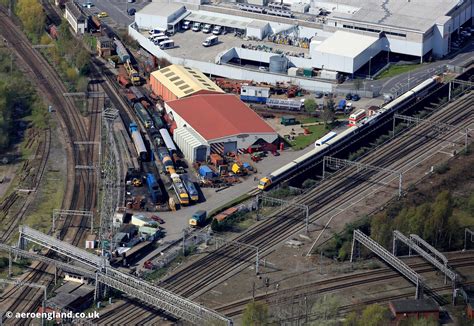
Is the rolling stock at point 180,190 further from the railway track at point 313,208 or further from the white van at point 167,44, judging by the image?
the white van at point 167,44

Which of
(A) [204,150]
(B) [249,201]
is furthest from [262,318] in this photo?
(A) [204,150]

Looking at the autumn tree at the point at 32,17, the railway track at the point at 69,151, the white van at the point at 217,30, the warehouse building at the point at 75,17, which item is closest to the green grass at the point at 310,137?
the railway track at the point at 69,151

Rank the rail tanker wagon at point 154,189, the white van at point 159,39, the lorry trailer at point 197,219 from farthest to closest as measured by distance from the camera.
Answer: the white van at point 159,39, the rail tanker wagon at point 154,189, the lorry trailer at point 197,219

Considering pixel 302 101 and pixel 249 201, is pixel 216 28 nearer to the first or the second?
pixel 302 101

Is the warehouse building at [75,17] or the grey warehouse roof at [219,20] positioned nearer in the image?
the grey warehouse roof at [219,20]

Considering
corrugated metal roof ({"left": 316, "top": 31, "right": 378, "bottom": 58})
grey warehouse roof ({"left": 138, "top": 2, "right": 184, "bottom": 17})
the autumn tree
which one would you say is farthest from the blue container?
the autumn tree

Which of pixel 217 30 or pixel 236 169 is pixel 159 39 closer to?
pixel 217 30

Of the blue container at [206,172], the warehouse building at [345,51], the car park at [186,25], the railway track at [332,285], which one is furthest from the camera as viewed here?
the car park at [186,25]

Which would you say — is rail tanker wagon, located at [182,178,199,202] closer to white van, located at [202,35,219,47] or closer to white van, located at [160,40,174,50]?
white van, located at [202,35,219,47]
